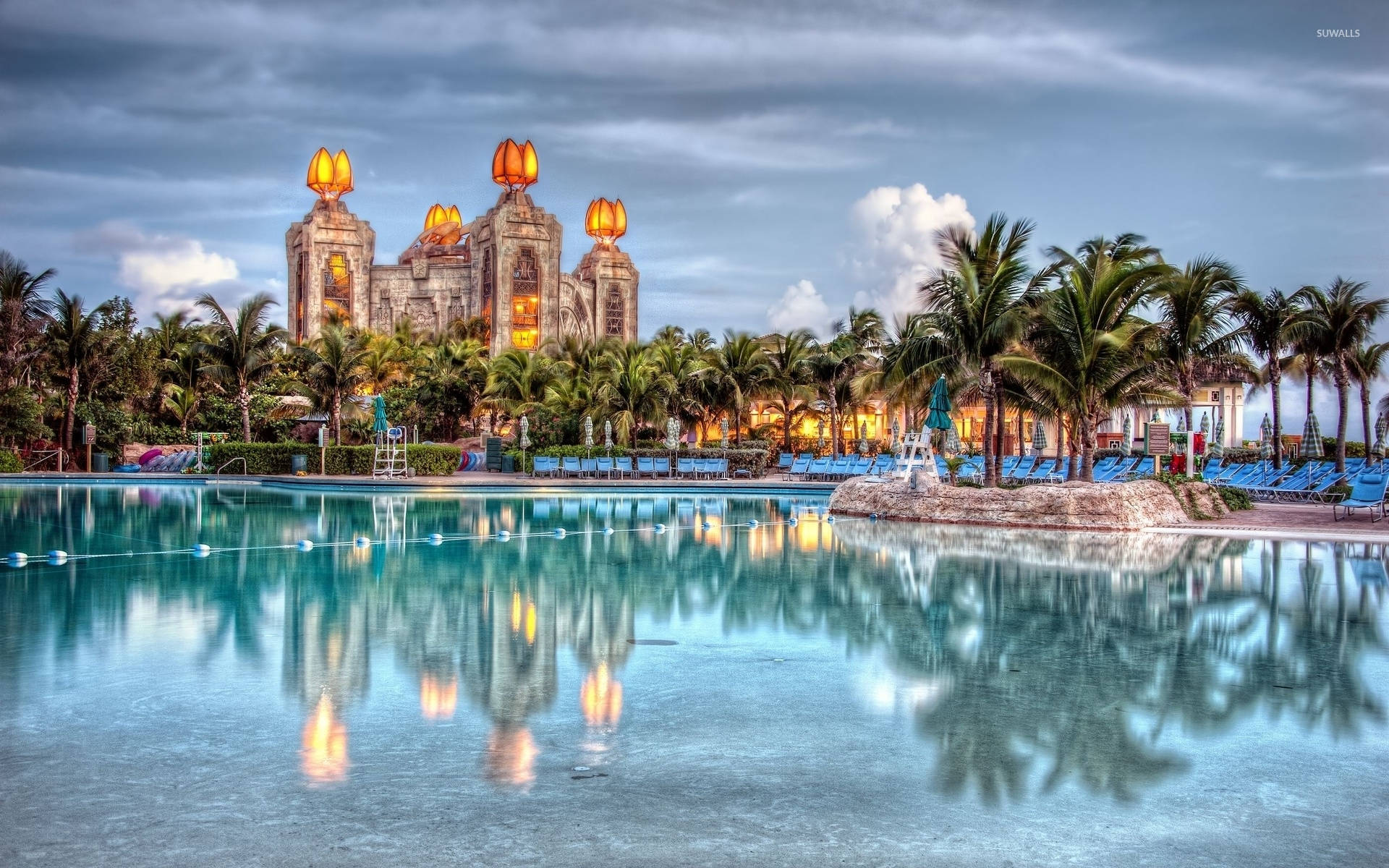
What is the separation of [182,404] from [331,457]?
29.0 ft

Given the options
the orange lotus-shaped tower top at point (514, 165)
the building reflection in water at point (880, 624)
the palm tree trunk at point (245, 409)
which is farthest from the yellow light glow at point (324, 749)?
the orange lotus-shaped tower top at point (514, 165)

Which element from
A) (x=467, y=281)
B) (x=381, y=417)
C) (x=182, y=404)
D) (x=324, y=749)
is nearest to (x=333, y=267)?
(x=467, y=281)

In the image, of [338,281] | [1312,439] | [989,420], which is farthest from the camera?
[338,281]

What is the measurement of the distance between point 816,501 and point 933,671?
1671cm

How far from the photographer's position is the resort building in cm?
6756

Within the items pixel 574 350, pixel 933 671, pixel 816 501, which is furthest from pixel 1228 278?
pixel 574 350

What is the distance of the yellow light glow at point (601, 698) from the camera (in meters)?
4.79

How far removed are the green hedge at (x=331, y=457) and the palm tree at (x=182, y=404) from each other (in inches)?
194

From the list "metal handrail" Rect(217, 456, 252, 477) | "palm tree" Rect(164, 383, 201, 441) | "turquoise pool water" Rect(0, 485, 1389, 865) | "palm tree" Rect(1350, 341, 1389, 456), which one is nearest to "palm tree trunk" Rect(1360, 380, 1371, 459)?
"palm tree" Rect(1350, 341, 1389, 456)

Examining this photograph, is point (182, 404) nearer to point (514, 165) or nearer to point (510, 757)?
point (514, 165)

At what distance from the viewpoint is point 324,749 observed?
4.32 meters

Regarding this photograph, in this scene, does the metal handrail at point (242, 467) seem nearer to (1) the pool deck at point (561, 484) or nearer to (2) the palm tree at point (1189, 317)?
(1) the pool deck at point (561, 484)

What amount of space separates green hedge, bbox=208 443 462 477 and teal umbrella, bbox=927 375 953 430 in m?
17.5

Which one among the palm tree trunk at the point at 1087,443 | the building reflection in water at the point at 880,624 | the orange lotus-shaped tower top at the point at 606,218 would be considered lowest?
the building reflection in water at the point at 880,624
